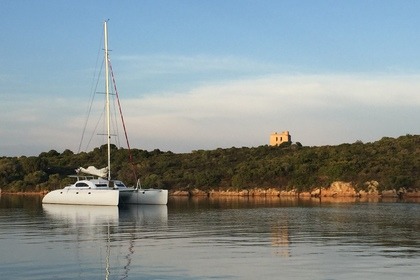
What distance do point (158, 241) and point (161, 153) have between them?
87.0m

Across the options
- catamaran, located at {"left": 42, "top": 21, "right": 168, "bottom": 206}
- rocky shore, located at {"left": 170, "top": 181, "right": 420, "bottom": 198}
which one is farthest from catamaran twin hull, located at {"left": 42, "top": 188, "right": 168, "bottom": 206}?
rocky shore, located at {"left": 170, "top": 181, "right": 420, "bottom": 198}

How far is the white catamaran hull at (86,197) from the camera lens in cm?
4922

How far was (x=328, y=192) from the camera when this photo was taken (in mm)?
75562

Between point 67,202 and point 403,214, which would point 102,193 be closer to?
point 67,202

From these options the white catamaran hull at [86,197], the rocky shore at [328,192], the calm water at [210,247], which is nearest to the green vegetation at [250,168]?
the rocky shore at [328,192]

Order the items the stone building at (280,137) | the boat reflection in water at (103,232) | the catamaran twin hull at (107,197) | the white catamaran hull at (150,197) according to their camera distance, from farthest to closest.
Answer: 1. the stone building at (280,137)
2. the white catamaran hull at (150,197)
3. the catamaran twin hull at (107,197)
4. the boat reflection in water at (103,232)

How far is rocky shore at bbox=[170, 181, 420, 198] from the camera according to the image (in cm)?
7106

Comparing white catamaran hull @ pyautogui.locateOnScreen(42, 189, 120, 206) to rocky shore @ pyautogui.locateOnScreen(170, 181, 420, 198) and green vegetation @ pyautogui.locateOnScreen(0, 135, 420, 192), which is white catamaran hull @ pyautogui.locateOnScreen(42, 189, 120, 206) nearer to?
green vegetation @ pyautogui.locateOnScreen(0, 135, 420, 192)

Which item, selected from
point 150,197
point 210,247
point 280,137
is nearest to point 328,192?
point 150,197

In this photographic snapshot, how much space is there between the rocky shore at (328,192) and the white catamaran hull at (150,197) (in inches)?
1078

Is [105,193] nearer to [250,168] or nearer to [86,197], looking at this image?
[86,197]

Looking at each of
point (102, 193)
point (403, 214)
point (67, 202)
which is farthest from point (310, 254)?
point (67, 202)

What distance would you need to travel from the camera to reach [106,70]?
177 ft

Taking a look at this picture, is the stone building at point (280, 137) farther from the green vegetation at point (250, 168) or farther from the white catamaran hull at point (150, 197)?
the white catamaran hull at point (150, 197)
